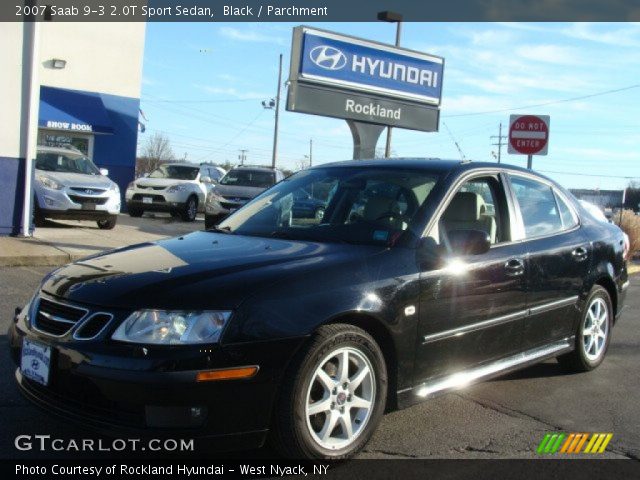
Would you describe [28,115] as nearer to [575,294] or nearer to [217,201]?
[217,201]

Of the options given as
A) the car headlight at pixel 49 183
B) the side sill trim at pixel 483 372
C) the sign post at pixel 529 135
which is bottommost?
the side sill trim at pixel 483 372

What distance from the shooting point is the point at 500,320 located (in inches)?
176

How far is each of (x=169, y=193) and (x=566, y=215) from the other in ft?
Result: 45.6

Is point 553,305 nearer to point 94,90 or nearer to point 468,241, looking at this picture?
point 468,241

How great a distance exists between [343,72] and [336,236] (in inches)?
438

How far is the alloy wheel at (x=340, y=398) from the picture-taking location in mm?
3420

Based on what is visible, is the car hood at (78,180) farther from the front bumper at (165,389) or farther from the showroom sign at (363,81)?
the front bumper at (165,389)

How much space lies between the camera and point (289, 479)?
3.34 meters

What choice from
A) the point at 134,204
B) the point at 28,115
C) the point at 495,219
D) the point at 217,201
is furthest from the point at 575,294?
the point at 134,204

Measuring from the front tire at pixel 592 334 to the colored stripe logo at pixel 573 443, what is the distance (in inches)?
52.2

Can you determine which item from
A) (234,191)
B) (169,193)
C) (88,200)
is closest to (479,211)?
(88,200)

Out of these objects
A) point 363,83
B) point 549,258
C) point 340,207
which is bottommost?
point 549,258

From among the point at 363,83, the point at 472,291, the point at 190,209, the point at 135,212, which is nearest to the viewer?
the point at 472,291

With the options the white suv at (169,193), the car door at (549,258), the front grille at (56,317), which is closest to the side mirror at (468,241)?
the car door at (549,258)
